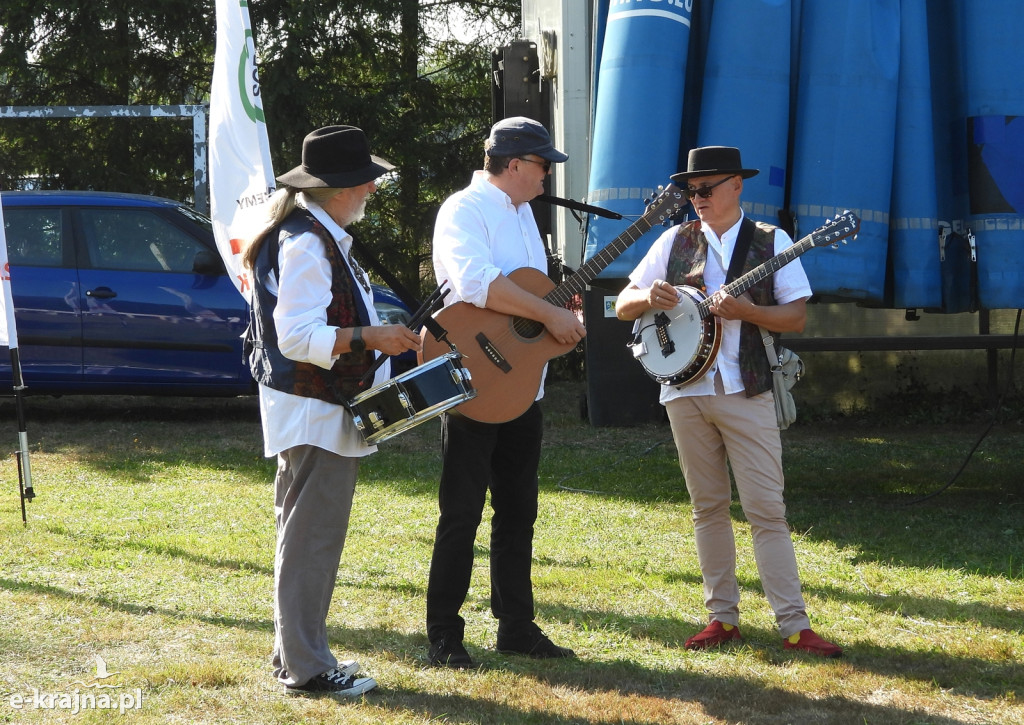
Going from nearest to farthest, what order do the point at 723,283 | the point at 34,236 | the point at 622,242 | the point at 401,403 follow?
the point at 401,403 → the point at 723,283 → the point at 622,242 → the point at 34,236

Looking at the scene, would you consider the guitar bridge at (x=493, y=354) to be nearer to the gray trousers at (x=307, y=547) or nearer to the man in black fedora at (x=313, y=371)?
the man in black fedora at (x=313, y=371)

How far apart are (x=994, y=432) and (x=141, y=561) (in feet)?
22.2

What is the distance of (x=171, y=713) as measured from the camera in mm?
3617

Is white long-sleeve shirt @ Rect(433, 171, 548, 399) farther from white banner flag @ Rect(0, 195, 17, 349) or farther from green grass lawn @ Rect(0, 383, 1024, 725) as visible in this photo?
white banner flag @ Rect(0, 195, 17, 349)

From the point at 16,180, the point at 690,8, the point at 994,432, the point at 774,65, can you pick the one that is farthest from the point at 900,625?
the point at 16,180

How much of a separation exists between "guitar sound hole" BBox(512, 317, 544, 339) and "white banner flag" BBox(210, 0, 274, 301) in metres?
1.89

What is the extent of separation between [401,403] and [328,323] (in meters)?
0.34

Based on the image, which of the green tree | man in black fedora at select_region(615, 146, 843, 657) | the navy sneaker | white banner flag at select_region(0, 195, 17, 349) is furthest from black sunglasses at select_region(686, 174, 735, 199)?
the green tree

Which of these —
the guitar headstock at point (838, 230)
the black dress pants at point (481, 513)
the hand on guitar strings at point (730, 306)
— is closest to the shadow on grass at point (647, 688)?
the black dress pants at point (481, 513)

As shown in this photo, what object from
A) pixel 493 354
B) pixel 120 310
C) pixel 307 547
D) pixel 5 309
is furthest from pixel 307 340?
pixel 120 310

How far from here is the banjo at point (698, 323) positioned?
13.9ft

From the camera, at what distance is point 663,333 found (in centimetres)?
441

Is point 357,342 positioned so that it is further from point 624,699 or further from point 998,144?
point 998,144

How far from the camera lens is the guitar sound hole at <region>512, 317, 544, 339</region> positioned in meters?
4.12
